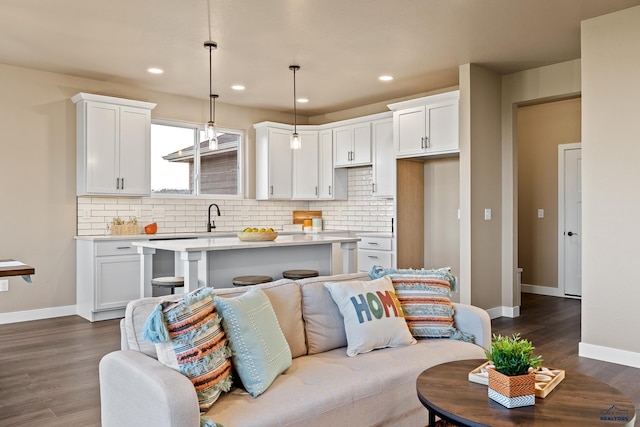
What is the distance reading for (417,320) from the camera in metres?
2.86

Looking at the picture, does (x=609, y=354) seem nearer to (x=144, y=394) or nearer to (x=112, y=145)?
(x=144, y=394)

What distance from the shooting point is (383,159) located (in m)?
6.41

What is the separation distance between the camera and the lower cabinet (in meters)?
5.26

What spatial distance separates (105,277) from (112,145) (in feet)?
4.94

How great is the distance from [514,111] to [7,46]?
5.31m

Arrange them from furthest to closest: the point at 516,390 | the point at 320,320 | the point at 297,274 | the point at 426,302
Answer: the point at 297,274
the point at 426,302
the point at 320,320
the point at 516,390

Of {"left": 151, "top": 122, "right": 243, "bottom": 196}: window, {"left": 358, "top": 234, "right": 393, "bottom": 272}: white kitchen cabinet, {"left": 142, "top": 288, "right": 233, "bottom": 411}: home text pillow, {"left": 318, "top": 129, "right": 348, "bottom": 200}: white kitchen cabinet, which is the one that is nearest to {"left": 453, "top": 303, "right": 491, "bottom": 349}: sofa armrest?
{"left": 142, "top": 288, "right": 233, "bottom": 411}: home text pillow

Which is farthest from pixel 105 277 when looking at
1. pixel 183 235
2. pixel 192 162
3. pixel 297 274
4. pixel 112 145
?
pixel 297 274

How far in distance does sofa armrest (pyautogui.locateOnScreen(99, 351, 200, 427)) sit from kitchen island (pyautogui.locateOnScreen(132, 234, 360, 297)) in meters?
1.89

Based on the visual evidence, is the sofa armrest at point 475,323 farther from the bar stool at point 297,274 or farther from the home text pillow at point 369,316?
the bar stool at point 297,274

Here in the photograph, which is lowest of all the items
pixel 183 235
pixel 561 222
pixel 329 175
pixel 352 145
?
pixel 183 235

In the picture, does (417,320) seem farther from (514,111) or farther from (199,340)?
(514,111)

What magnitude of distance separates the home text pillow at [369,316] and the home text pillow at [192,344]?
0.82m

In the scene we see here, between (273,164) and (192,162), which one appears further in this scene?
(273,164)
